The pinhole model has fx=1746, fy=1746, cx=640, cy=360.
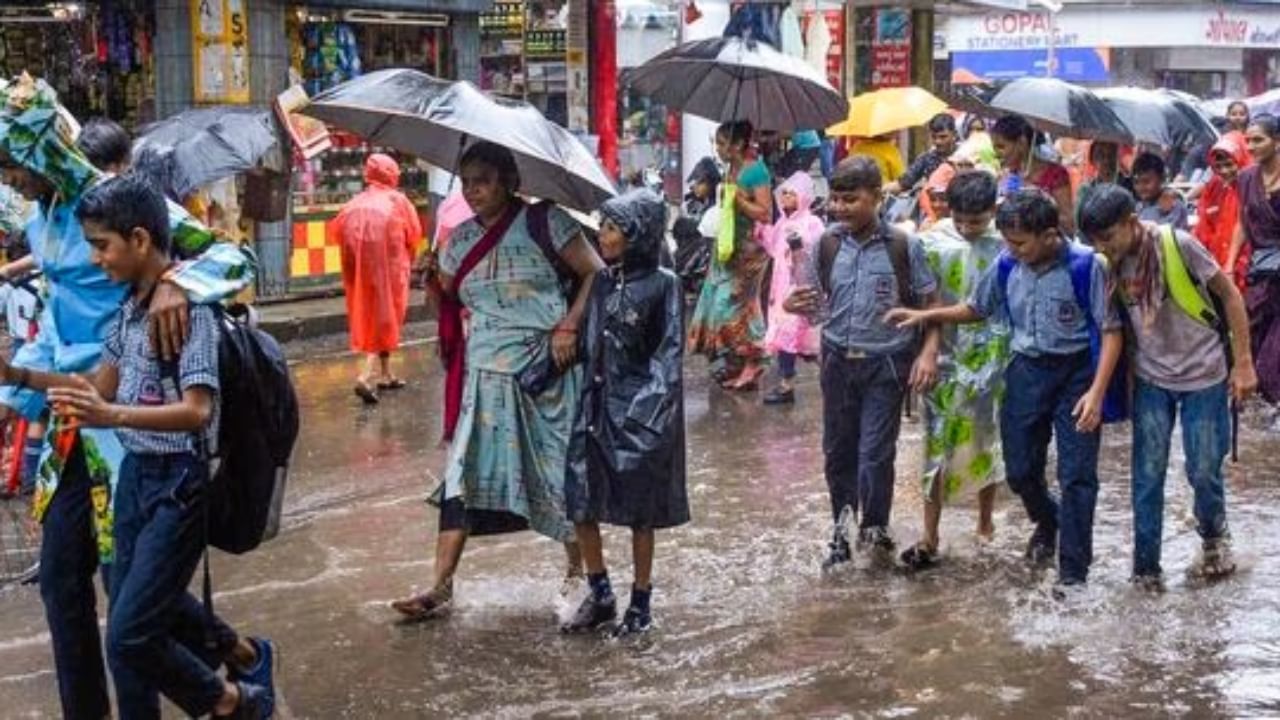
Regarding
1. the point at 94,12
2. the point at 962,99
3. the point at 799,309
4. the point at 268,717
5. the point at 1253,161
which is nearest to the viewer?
the point at 268,717

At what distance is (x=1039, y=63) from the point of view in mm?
36875

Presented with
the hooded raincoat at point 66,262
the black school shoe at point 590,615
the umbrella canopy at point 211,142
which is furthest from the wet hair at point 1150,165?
the hooded raincoat at point 66,262

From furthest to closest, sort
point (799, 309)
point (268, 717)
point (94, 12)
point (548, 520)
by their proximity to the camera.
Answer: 1. point (94, 12)
2. point (799, 309)
3. point (548, 520)
4. point (268, 717)

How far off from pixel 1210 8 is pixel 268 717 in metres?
34.9

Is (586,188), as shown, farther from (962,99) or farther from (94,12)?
(94,12)

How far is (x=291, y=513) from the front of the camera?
8.03 meters

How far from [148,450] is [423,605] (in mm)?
1949

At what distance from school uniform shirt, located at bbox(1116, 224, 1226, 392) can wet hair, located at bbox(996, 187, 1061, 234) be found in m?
0.31

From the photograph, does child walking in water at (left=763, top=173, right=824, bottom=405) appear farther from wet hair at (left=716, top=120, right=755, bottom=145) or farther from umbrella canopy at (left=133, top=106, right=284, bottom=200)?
umbrella canopy at (left=133, top=106, right=284, bottom=200)

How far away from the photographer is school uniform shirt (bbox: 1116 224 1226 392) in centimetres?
621

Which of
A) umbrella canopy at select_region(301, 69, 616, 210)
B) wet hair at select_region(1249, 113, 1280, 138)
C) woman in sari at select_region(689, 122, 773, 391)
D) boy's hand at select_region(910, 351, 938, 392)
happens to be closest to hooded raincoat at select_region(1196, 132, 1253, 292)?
wet hair at select_region(1249, 113, 1280, 138)

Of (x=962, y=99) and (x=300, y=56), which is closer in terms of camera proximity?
(x=962, y=99)

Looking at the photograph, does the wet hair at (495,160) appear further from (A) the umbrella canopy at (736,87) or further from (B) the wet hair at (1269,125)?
(B) the wet hair at (1269,125)

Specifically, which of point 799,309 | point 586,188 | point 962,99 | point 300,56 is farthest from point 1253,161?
point 300,56
